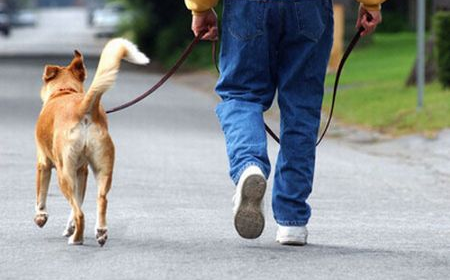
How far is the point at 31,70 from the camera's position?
36250 millimetres

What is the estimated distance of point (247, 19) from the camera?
7500 mm

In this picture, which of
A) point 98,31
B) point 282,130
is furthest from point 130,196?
point 98,31

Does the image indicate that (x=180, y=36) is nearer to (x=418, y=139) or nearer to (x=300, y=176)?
(x=418, y=139)

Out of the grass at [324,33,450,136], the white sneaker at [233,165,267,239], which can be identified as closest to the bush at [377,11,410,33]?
the grass at [324,33,450,136]

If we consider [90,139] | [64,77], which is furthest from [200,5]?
[64,77]

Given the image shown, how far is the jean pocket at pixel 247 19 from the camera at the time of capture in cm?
749

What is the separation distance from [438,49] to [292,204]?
44.0 ft

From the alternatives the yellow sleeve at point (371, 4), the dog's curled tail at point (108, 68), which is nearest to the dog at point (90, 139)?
the dog's curled tail at point (108, 68)

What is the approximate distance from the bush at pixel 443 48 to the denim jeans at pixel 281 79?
12.9 metres

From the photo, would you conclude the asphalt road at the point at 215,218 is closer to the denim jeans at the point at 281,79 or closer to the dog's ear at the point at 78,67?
the denim jeans at the point at 281,79

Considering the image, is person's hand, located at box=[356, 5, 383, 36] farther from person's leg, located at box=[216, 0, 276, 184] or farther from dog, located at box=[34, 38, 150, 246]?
dog, located at box=[34, 38, 150, 246]

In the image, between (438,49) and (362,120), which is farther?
(438,49)

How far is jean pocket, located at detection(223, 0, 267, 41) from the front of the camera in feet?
24.6

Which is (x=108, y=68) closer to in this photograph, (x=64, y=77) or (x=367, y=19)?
(x=64, y=77)
